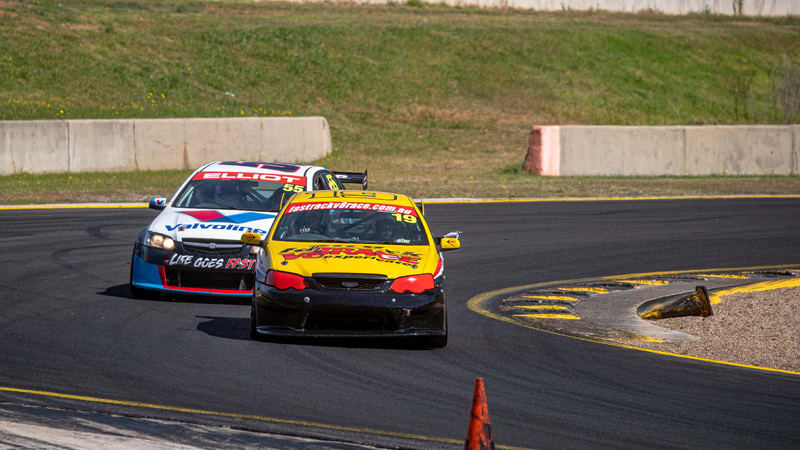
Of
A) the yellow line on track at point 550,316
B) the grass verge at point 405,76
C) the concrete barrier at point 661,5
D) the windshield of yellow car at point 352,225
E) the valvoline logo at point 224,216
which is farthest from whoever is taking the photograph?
the concrete barrier at point 661,5

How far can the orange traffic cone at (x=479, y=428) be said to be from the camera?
5598 millimetres

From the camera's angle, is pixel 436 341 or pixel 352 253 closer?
pixel 436 341

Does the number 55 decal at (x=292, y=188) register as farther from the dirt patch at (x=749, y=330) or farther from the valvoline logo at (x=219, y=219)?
the dirt patch at (x=749, y=330)

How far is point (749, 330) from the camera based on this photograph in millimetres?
11211

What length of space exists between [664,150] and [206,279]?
776 inches

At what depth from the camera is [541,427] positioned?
7133 millimetres

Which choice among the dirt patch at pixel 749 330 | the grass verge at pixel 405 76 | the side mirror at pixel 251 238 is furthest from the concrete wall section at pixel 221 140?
the side mirror at pixel 251 238

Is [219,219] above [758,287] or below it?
above

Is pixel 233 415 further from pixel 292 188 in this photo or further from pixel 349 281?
Result: pixel 292 188

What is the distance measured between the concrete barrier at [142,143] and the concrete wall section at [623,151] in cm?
688

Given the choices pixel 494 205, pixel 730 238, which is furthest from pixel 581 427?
pixel 494 205

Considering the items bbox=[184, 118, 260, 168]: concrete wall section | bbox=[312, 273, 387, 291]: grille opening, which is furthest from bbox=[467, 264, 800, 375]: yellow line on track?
bbox=[184, 118, 260, 168]: concrete wall section

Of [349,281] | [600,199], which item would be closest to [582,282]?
[349,281]

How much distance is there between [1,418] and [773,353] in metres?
6.40
